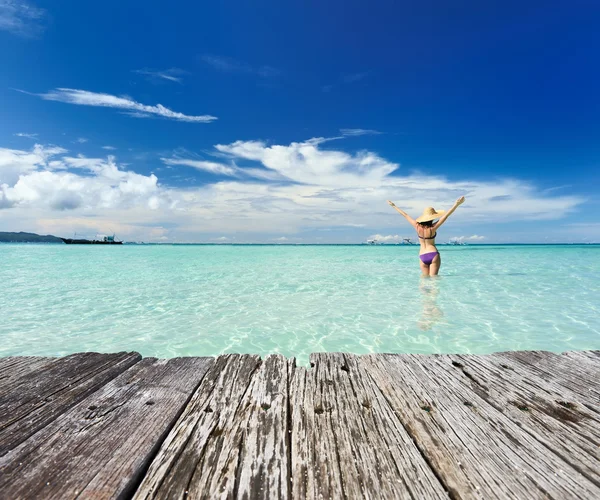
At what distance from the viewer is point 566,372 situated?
7.16 ft

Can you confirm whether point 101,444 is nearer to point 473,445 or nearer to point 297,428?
point 297,428

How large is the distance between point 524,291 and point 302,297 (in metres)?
8.01

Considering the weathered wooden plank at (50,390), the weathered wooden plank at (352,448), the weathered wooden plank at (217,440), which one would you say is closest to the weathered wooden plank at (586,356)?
the weathered wooden plank at (352,448)

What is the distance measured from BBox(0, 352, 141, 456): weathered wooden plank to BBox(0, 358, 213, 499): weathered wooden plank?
73 mm

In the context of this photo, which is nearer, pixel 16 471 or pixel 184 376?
pixel 16 471

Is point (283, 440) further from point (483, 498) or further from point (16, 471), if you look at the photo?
point (16, 471)

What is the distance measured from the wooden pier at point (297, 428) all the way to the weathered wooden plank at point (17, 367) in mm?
13

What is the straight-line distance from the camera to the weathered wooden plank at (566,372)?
1.92 metres

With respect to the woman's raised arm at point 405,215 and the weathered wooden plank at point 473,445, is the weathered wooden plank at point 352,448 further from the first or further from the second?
the woman's raised arm at point 405,215

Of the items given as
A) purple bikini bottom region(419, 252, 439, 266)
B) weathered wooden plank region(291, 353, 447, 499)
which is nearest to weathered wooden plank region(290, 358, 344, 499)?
weathered wooden plank region(291, 353, 447, 499)

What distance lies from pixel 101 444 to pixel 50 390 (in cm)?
76

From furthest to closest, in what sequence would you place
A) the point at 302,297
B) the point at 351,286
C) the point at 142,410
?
the point at 351,286 < the point at 302,297 < the point at 142,410

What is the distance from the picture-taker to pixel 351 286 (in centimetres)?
1236

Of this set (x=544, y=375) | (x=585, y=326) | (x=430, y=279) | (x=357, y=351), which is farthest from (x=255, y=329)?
(x=430, y=279)
